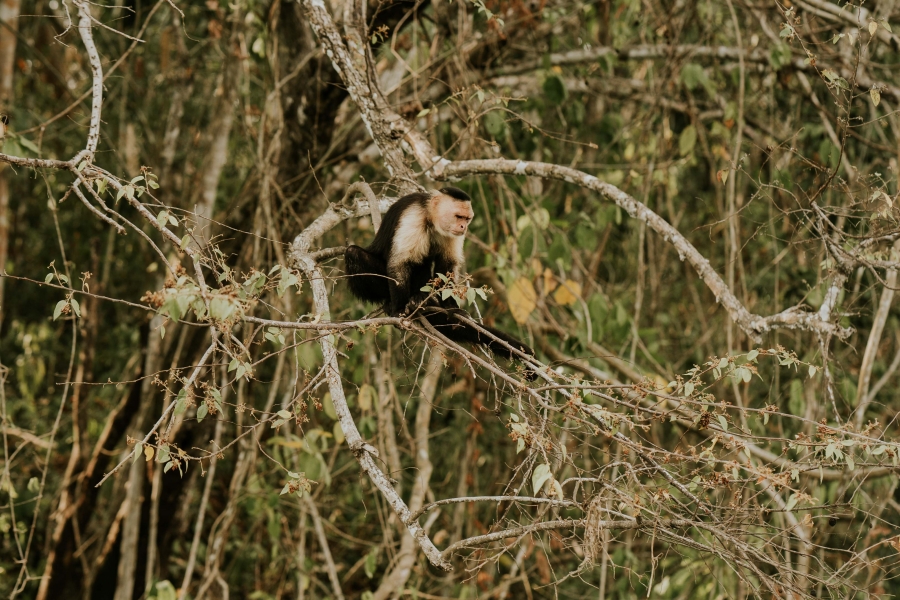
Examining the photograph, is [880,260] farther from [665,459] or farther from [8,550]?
[8,550]

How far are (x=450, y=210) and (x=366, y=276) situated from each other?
57cm

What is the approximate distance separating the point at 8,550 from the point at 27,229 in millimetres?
2687

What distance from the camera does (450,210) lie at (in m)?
3.34

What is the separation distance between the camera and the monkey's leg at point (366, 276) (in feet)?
11.2

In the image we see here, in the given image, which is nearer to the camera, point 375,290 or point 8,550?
point 375,290

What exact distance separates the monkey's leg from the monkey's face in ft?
1.02

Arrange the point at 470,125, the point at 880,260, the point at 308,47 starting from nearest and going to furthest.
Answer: the point at 880,260 → the point at 470,125 → the point at 308,47

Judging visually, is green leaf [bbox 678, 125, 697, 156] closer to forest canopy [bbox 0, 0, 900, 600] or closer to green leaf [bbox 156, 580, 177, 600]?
forest canopy [bbox 0, 0, 900, 600]

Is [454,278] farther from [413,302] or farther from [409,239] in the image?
[409,239]

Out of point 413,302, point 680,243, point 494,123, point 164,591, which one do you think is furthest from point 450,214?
point 164,591

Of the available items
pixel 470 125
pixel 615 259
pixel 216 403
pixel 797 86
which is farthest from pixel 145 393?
pixel 797 86

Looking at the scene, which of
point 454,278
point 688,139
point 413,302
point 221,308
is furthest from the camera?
point 688,139

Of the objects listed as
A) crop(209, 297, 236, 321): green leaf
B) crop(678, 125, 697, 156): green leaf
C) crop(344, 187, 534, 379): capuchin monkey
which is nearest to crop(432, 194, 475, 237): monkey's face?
crop(344, 187, 534, 379): capuchin monkey

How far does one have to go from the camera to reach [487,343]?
9.80 feet
